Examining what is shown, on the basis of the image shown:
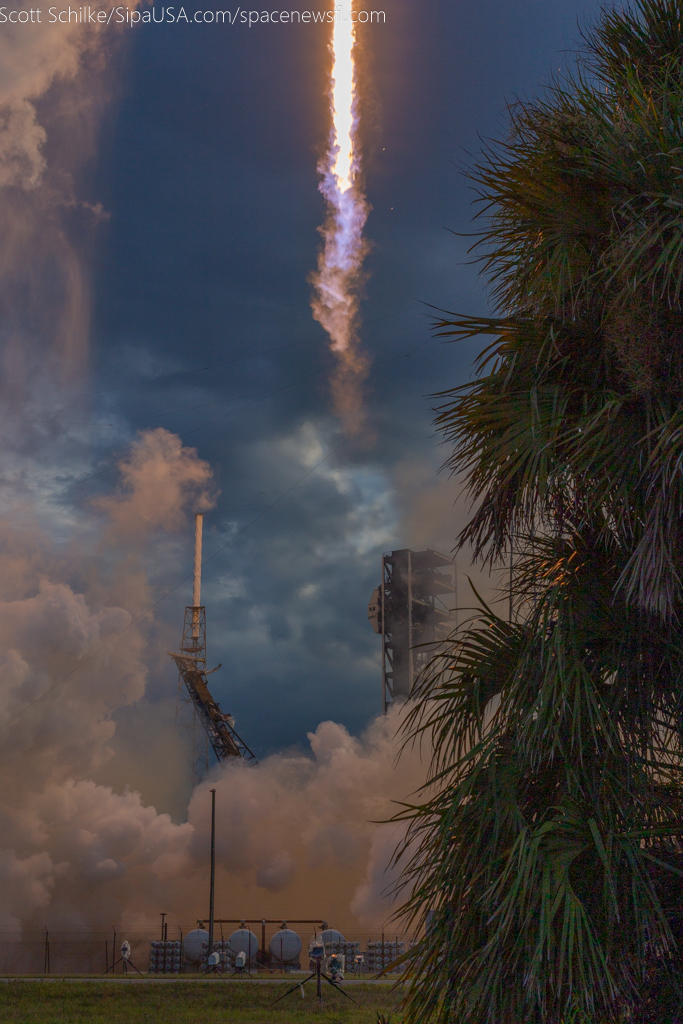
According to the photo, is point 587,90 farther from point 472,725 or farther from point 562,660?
point 472,725

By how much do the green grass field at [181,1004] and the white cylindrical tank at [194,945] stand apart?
10.7 m

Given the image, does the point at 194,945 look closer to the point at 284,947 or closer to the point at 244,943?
the point at 244,943

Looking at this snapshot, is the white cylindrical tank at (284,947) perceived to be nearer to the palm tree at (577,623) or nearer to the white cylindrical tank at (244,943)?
the white cylindrical tank at (244,943)

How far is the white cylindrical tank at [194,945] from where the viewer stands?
103ft

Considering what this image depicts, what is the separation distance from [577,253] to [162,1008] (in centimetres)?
1702

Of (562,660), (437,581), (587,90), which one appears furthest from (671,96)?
(437,581)

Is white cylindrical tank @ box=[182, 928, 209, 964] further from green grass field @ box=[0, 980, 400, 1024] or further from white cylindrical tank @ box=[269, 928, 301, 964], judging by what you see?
green grass field @ box=[0, 980, 400, 1024]

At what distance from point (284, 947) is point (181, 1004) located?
15.1m

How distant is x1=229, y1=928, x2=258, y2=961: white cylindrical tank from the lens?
30.5 metres

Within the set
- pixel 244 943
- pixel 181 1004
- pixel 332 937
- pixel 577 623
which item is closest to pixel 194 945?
pixel 244 943

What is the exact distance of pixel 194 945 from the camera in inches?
1246

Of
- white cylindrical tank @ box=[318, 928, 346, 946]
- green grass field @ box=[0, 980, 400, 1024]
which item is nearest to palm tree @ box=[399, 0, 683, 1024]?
green grass field @ box=[0, 980, 400, 1024]

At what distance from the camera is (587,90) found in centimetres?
605

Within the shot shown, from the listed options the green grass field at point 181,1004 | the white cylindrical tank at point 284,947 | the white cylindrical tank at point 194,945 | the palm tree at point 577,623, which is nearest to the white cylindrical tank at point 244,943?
the white cylindrical tank at point 284,947
